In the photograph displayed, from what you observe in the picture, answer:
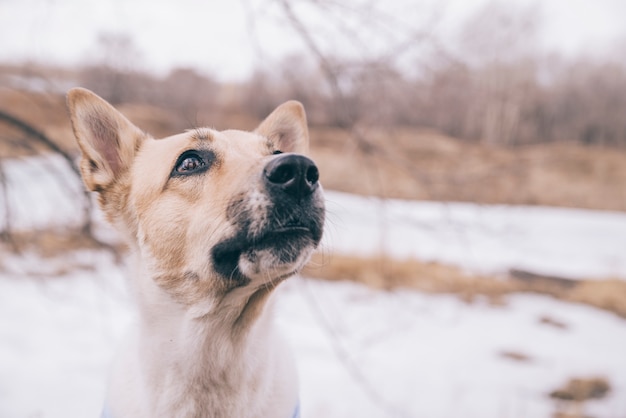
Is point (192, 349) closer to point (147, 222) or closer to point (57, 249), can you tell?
point (147, 222)

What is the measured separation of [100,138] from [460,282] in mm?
7778

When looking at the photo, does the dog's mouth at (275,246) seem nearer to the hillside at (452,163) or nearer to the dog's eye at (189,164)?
the dog's eye at (189,164)

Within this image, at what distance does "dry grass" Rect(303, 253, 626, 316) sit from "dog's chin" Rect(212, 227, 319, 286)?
6.07m

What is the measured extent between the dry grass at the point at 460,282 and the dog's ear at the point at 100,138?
5.70 meters

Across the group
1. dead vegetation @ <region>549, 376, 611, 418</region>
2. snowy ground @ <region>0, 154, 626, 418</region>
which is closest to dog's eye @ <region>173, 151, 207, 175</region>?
snowy ground @ <region>0, 154, 626, 418</region>

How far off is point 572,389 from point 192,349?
4749 millimetres

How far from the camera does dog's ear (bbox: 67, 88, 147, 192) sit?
7.22 feet

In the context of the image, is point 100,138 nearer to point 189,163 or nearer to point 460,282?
point 189,163

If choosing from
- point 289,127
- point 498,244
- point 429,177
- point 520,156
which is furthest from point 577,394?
point 520,156

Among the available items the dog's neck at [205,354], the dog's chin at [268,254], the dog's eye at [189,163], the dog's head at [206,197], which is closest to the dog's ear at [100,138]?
the dog's head at [206,197]

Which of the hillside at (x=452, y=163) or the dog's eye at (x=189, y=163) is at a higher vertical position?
the dog's eye at (x=189, y=163)

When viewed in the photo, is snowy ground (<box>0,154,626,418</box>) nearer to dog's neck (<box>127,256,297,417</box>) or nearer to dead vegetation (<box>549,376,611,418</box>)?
dead vegetation (<box>549,376,611,418</box>)

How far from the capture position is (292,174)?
1720 mm

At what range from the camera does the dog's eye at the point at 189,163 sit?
2158 mm
